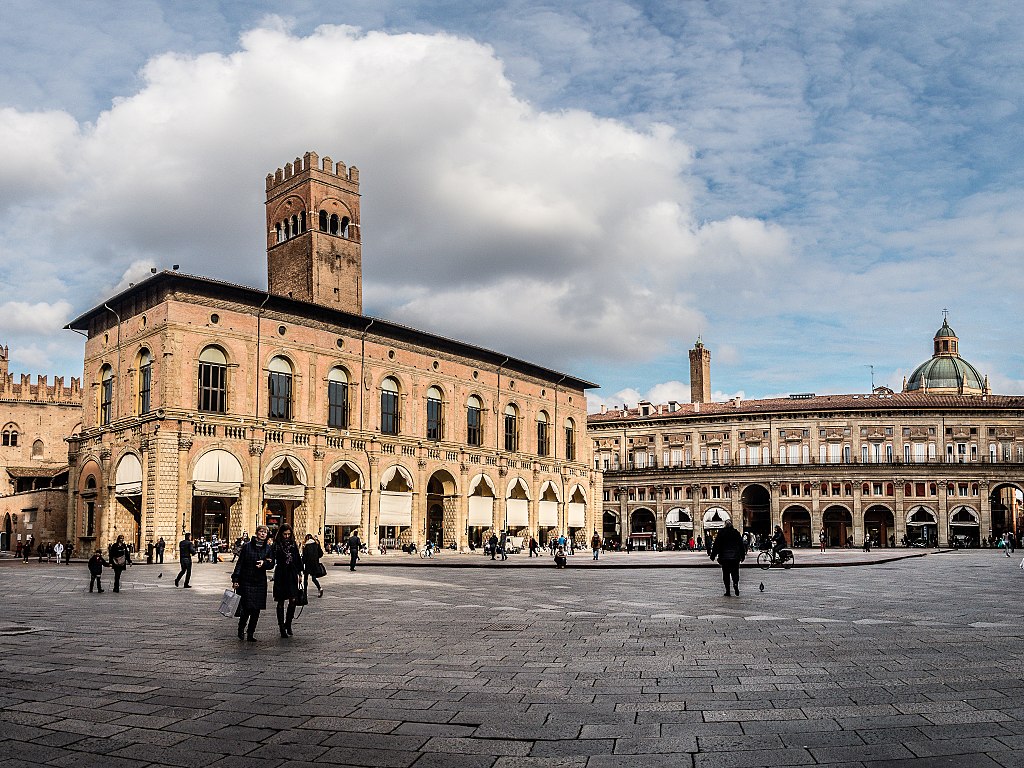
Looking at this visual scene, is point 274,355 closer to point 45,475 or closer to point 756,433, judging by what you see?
point 45,475

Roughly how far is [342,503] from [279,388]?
256 inches

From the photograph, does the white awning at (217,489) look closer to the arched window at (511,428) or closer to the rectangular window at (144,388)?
the rectangular window at (144,388)

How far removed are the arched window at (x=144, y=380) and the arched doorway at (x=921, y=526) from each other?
203ft

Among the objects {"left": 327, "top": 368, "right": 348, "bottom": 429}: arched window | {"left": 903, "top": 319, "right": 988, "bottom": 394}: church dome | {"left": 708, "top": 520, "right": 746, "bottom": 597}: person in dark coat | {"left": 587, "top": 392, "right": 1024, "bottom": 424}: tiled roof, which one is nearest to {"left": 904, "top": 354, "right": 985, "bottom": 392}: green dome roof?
{"left": 903, "top": 319, "right": 988, "bottom": 394}: church dome

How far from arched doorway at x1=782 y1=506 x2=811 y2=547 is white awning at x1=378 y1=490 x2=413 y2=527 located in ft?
137

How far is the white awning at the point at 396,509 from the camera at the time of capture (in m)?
48.5

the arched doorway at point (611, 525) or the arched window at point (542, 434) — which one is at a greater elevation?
the arched window at point (542, 434)

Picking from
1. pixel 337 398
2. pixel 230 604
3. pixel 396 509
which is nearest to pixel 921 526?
pixel 396 509

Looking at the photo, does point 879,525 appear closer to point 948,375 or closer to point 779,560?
point 948,375

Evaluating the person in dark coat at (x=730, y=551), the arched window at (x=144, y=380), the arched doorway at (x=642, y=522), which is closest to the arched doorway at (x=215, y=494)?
the arched window at (x=144, y=380)

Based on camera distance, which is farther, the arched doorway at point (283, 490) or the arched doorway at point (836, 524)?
the arched doorway at point (836, 524)

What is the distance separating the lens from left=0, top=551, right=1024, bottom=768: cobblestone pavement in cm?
611

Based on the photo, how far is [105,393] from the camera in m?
45.1

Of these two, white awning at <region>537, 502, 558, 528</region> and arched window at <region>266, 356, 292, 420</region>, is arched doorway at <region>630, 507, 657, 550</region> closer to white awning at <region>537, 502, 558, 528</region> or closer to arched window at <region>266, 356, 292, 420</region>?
white awning at <region>537, 502, 558, 528</region>
